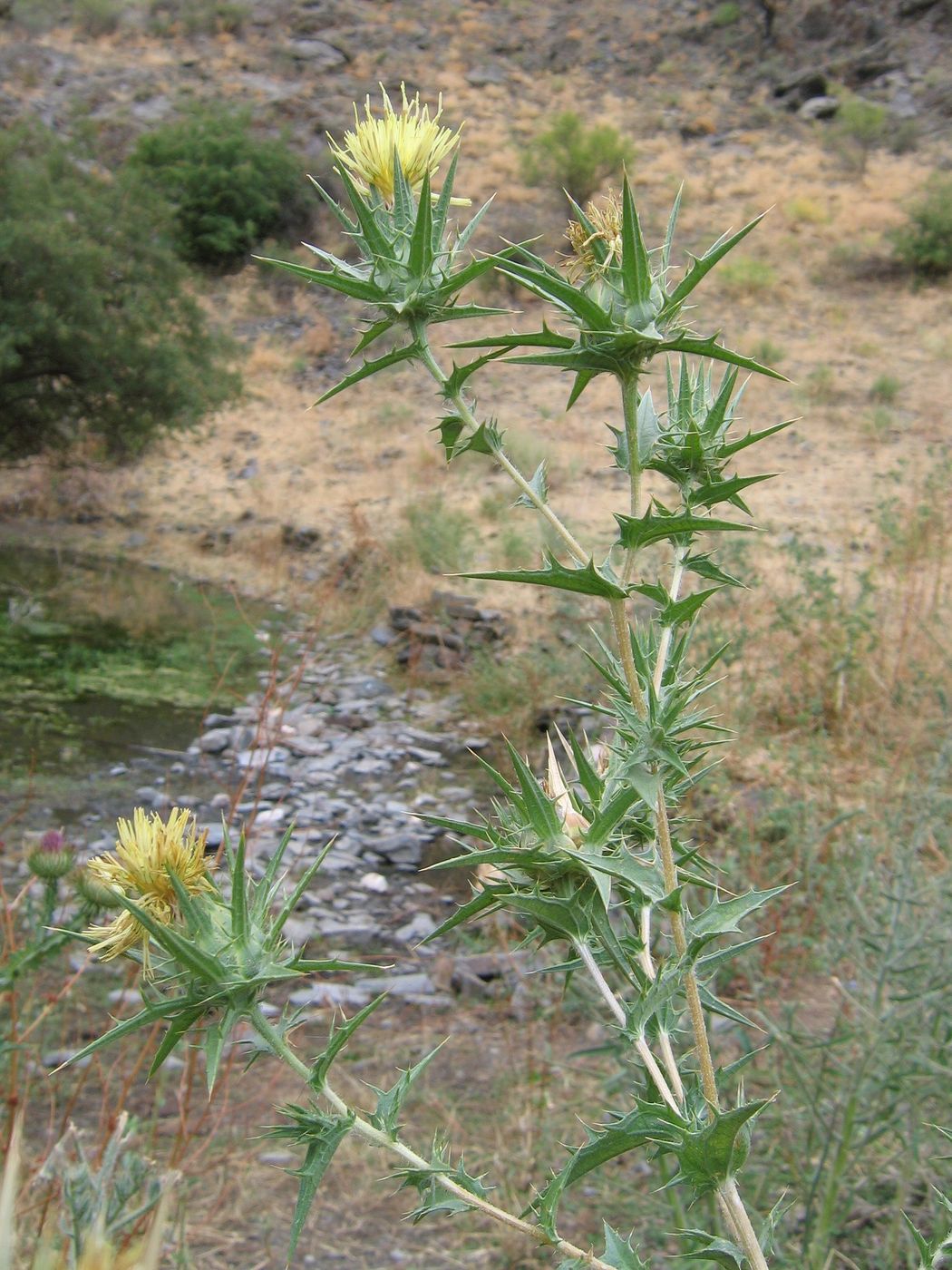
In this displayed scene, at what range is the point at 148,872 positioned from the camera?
86cm

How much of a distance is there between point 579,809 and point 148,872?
0.35m

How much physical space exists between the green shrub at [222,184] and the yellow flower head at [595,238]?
20720 millimetres

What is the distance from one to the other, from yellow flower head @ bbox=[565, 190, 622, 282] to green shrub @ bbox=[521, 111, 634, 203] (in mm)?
21221

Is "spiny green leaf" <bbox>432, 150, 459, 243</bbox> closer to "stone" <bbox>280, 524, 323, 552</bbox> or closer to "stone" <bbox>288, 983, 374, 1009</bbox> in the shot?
"stone" <bbox>288, 983, 374, 1009</bbox>

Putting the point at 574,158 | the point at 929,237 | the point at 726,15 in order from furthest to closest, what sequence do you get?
the point at 726,15, the point at 574,158, the point at 929,237

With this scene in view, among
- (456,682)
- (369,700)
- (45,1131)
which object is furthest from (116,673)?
(45,1131)

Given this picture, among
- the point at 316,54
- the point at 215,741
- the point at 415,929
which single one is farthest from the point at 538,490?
the point at 316,54

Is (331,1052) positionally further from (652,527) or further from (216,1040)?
(652,527)

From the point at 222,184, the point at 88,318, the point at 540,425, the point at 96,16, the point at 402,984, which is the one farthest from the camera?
the point at 96,16

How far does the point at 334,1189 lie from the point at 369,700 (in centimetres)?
485

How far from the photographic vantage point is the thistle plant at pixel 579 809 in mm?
760

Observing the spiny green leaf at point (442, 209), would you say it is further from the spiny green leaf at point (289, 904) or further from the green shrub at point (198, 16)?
the green shrub at point (198, 16)

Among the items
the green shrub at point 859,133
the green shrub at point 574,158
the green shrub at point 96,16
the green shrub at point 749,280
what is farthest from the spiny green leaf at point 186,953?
the green shrub at point 96,16

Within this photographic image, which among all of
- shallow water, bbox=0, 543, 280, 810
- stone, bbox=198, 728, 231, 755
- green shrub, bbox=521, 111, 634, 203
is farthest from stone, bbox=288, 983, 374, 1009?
green shrub, bbox=521, 111, 634, 203
